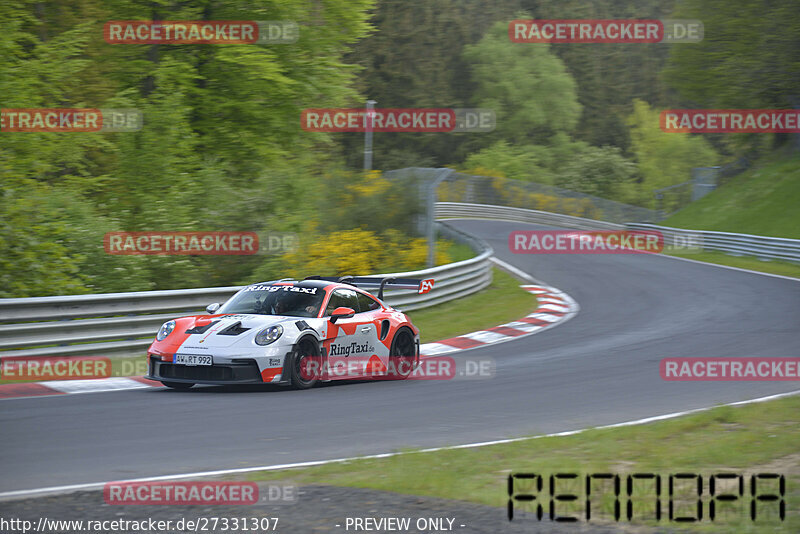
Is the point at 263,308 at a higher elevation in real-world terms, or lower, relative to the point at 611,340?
higher

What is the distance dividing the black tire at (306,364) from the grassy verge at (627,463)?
3.37m

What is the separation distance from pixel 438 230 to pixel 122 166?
497 inches

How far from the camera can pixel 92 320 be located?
12.3m

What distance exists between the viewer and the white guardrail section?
11602 mm

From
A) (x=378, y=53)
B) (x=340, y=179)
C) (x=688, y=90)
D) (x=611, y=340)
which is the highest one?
(x=378, y=53)

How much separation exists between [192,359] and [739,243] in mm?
28905

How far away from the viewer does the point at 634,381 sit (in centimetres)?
1164

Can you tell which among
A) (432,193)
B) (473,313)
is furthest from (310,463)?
(432,193)

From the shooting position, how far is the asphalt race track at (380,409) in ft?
23.1

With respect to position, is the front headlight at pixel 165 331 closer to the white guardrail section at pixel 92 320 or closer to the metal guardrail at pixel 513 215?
the white guardrail section at pixel 92 320

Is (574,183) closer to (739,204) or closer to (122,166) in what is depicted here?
(739,204)

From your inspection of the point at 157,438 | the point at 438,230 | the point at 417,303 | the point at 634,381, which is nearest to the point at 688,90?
the point at 438,230

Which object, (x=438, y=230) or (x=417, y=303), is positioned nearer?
(x=417, y=303)

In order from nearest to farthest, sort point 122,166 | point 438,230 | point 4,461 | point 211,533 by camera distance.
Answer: point 211,533 < point 4,461 < point 122,166 < point 438,230
